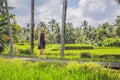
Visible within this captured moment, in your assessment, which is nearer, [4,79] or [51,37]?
[4,79]

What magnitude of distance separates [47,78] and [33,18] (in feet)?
123

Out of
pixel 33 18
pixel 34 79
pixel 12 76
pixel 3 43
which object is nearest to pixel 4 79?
pixel 12 76

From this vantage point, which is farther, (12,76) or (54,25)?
(54,25)

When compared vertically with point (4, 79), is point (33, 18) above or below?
above

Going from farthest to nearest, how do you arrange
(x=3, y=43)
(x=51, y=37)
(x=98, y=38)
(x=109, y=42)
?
1. (x=51, y=37)
2. (x=98, y=38)
3. (x=109, y=42)
4. (x=3, y=43)

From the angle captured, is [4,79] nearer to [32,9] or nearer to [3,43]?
[32,9]

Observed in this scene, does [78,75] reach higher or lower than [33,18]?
lower

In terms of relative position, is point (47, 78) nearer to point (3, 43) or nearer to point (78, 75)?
point (78, 75)

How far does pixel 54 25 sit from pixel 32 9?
6054 inches

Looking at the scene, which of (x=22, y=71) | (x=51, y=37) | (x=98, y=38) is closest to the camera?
(x=22, y=71)

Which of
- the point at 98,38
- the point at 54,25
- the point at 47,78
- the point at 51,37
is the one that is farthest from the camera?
the point at 54,25

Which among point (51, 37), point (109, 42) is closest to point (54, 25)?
point (51, 37)

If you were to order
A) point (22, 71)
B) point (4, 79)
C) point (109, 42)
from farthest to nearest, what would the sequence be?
point (109, 42)
point (22, 71)
point (4, 79)

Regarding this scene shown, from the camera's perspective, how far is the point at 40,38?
26344 millimetres
